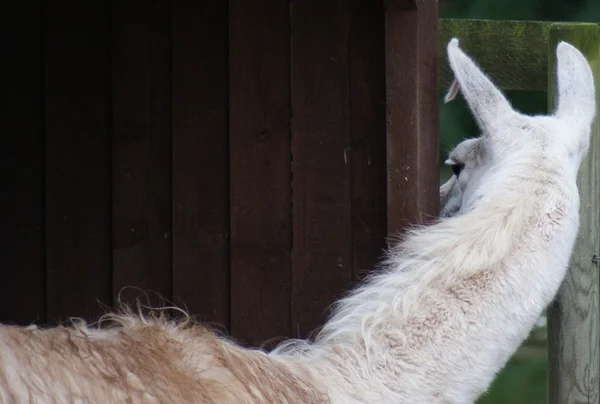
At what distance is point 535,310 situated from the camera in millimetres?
2820

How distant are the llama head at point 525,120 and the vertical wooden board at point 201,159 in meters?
0.82

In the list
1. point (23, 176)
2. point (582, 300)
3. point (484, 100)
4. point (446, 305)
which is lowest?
point (582, 300)

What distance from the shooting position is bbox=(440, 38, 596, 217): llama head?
315 cm

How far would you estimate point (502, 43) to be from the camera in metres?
4.16

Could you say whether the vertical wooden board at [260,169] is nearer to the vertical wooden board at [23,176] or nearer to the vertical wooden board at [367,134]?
the vertical wooden board at [367,134]

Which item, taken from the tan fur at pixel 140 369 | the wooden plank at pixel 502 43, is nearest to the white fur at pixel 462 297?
the tan fur at pixel 140 369

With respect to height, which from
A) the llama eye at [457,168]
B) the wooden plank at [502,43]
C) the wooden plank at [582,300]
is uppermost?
the wooden plank at [502,43]

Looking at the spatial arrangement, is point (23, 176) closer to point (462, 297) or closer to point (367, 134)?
point (367, 134)

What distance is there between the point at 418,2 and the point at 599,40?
96cm

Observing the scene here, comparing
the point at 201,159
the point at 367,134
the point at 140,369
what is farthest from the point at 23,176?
the point at 140,369

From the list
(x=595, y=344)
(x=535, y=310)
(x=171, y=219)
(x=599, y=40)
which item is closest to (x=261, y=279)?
(x=171, y=219)

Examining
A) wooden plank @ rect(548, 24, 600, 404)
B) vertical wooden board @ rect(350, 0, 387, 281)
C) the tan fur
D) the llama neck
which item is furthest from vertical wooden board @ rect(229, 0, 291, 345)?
wooden plank @ rect(548, 24, 600, 404)

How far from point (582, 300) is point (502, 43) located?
3.56 ft

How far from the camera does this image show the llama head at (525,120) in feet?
10.3
